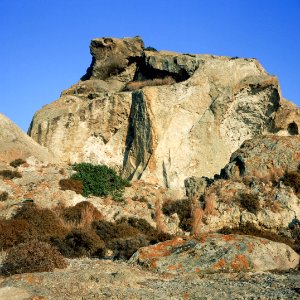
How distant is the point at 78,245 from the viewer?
56.2ft

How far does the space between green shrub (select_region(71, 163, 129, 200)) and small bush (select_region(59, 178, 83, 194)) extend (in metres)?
0.36

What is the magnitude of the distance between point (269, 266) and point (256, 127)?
26498 millimetres

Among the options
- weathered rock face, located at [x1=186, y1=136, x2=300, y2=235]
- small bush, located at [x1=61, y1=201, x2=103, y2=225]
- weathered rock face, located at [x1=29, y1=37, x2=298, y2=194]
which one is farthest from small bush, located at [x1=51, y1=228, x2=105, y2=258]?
weathered rock face, located at [x1=29, y1=37, x2=298, y2=194]

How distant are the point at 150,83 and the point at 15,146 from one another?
1203 cm

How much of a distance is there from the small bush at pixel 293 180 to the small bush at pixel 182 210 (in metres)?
4.90

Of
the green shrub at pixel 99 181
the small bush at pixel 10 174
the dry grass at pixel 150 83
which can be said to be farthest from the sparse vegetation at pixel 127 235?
the dry grass at pixel 150 83

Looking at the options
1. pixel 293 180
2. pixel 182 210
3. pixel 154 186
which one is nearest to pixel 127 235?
pixel 182 210

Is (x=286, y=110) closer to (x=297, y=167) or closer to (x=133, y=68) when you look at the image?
(x=297, y=167)

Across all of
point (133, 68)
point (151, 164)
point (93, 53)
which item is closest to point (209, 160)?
point (151, 164)

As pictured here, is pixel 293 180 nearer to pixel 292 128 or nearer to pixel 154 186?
pixel 154 186

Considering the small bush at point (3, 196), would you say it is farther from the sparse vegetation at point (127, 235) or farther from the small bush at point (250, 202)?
the small bush at point (250, 202)

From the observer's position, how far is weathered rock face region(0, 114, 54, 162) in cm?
3294

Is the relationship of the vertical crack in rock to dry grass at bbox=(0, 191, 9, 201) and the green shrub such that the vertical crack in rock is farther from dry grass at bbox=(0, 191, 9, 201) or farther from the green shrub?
dry grass at bbox=(0, 191, 9, 201)

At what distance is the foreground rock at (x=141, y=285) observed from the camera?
31.3ft
